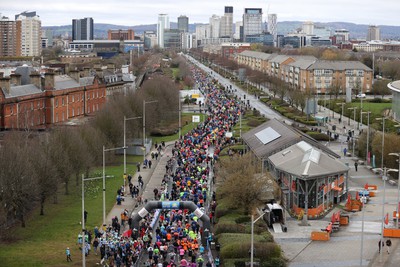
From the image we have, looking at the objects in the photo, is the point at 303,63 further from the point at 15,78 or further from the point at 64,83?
the point at 15,78

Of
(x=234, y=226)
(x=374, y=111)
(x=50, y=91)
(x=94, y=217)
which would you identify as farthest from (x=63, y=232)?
(x=374, y=111)

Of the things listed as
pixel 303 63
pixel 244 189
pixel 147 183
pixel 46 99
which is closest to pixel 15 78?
pixel 46 99

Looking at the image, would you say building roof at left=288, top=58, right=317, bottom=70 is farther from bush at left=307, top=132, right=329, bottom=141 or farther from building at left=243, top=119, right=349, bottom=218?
building at left=243, top=119, right=349, bottom=218

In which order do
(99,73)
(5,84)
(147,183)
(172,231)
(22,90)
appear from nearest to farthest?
(172,231), (147,183), (5,84), (22,90), (99,73)

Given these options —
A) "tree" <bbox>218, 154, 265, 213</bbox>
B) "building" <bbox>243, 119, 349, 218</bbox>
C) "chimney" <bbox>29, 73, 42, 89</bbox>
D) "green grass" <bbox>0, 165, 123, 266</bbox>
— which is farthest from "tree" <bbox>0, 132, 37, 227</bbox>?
"chimney" <bbox>29, 73, 42, 89</bbox>

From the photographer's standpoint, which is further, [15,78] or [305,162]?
[15,78]

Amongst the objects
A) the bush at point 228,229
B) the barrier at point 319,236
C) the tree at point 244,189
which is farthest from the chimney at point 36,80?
the barrier at point 319,236

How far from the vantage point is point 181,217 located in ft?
142

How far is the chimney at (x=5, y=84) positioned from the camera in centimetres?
7350

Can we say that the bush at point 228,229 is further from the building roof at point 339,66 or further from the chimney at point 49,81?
the building roof at point 339,66

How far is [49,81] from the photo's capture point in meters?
83.2

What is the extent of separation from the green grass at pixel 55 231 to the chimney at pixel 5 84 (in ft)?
72.1

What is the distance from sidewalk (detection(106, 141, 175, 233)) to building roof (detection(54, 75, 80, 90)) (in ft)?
53.9

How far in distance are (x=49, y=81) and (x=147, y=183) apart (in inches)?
1185
